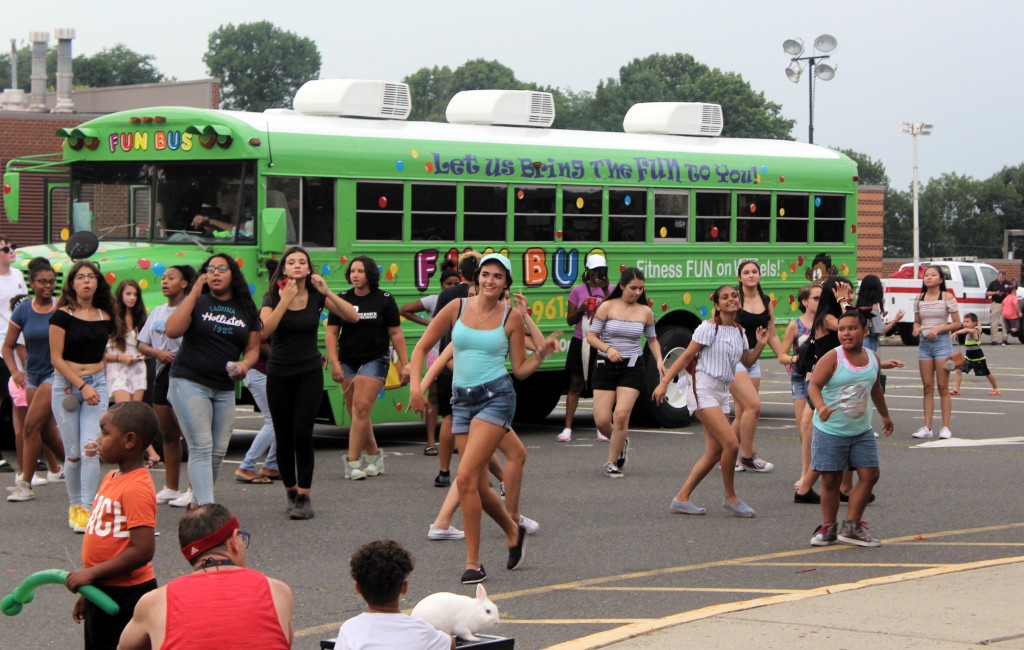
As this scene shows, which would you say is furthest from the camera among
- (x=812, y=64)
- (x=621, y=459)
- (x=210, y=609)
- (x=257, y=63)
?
(x=257, y=63)

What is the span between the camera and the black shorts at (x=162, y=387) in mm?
10500

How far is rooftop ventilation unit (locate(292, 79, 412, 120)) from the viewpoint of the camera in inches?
573

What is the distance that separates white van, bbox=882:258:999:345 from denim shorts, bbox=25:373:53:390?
27845 millimetres

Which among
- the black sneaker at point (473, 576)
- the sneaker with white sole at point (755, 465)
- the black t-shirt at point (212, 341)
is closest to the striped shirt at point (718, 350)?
the sneaker with white sole at point (755, 465)

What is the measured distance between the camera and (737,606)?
7.27 metres

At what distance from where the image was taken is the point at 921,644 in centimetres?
648

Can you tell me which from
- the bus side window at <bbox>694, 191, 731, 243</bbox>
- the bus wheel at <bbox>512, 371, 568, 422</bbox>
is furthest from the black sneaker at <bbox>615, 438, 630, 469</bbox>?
the bus side window at <bbox>694, 191, 731, 243</bbox>

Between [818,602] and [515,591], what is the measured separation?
1.58m

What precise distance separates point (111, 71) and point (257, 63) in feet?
43.4

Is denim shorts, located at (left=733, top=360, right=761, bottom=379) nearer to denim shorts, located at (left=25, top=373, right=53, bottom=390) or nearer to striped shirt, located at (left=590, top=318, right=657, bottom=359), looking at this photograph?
striped shirt, located at (left=590, top=318, right=657, bottom=359)

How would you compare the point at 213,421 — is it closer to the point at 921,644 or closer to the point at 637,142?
the point at 921,644

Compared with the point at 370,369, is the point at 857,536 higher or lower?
lower

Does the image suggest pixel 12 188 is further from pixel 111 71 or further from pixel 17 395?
pixel 111 71

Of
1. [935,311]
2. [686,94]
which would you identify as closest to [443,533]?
[935,311]
